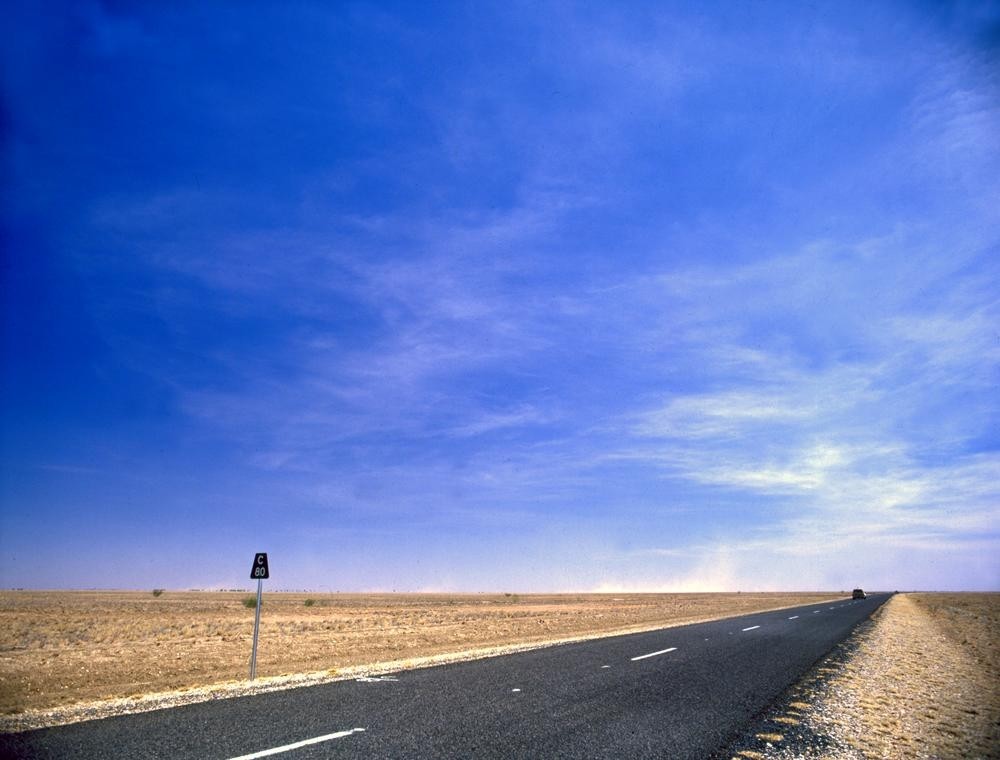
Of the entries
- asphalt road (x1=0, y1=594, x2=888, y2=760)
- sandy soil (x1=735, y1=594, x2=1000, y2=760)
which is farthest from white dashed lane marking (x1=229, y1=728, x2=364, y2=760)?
sandy soil (x1=735, y1=594, x2=1000, y2=760)

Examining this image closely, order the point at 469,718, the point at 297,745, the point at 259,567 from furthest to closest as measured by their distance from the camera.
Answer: the point at 259,567 < the point at 469,718 < the point at 297,745

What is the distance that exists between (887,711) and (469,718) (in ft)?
22.6

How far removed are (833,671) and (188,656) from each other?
18.8 meters

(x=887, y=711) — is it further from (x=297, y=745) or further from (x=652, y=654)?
(x=297, y=745)

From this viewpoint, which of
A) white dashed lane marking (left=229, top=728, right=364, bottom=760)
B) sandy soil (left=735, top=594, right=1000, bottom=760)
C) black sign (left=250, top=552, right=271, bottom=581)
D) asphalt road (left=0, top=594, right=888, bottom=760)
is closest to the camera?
white dashed lane marking (left=229, top=728, right=364, bottom=760)

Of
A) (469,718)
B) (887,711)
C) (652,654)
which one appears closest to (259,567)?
(469,718)

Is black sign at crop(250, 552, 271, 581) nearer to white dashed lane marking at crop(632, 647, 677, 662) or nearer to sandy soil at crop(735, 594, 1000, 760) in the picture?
white dashed lane marking at crop(632, 647, 677, 662)

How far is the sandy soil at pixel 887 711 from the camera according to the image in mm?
7117

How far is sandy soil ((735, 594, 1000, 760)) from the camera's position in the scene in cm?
712

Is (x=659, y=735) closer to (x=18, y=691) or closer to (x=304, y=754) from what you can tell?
(x=304, y=754)

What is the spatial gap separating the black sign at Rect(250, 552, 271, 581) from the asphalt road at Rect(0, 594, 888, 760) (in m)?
4.09

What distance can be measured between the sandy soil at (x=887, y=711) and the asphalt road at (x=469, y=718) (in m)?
0.56

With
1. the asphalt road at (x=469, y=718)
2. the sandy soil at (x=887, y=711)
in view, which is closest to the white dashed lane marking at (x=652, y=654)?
the asphalt road at (x=469, y=718)

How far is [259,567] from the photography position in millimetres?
14039
